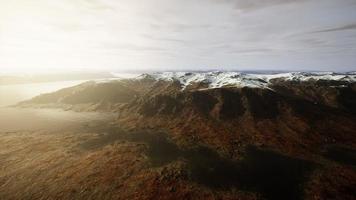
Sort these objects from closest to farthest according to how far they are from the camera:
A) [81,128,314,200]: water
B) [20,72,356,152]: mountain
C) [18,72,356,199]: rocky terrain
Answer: [81,128,314,200]: water
[18,72,356,199]: rocky terrain
[20,72,356,152]: mountain

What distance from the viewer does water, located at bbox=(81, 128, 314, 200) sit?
3797 centimetres

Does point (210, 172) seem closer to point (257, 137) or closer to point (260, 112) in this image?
point (257, 137)

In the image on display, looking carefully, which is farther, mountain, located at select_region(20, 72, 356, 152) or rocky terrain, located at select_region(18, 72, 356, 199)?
mountain, located at select_region(20, 72, 356, 152)

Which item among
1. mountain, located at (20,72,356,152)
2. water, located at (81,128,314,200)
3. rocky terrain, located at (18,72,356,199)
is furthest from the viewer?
mountain, located at (20,72,356,152)

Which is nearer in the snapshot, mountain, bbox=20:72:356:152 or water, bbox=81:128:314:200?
water, bbox=81:128:314:200

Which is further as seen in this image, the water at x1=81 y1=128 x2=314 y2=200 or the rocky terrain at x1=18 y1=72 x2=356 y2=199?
the rocky terrain at x1=18 y1=72 x2=356 y2=199

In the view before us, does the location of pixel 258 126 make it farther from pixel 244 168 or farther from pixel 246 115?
pixel 244 168

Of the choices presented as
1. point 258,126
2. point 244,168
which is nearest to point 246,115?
point 258,126

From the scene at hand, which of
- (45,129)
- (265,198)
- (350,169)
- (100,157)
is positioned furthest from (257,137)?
(45,129)

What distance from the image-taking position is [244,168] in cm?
4525

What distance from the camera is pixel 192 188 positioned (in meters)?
37.6

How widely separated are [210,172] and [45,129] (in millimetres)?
71097

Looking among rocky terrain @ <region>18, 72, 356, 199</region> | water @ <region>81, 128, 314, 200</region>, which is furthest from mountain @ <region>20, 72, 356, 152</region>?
water @ <region>81, 128, 314, 200</region>

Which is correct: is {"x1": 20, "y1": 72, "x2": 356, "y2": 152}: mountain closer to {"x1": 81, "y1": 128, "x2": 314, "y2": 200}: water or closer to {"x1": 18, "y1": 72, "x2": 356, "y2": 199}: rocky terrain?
{"x1": 18, "y1": 72, "x2": 356, "y2": 199}: rocky terrain
